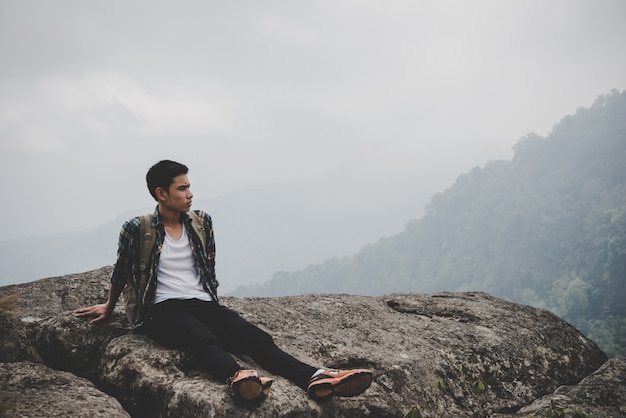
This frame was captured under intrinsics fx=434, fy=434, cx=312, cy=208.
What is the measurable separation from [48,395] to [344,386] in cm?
235

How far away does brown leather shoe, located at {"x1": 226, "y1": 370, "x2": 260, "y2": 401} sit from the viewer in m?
3.14

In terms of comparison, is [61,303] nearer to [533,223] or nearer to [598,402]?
[598,402]

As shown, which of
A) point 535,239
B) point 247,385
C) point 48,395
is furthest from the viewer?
point 535,239

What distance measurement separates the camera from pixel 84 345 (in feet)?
14.0

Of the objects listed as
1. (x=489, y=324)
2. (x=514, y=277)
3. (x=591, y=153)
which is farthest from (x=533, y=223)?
(x=489, y=324)

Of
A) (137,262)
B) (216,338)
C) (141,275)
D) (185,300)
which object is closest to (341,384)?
(216,338)

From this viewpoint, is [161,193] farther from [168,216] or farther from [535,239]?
[535,239]

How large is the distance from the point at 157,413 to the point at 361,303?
12.1 ft

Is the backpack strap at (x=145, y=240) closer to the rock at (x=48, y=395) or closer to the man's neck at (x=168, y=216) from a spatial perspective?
the man's neck at (x=168, y=216)

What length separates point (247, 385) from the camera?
124 inches

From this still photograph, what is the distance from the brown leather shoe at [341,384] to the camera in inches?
136

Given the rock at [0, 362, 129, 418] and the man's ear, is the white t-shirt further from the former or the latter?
the rock at [0, 362, 129, 418]

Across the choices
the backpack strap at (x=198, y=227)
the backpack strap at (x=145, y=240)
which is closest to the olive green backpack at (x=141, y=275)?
the backpack strap at (x=145, y=240)

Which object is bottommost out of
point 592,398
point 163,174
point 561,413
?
point 592,398
